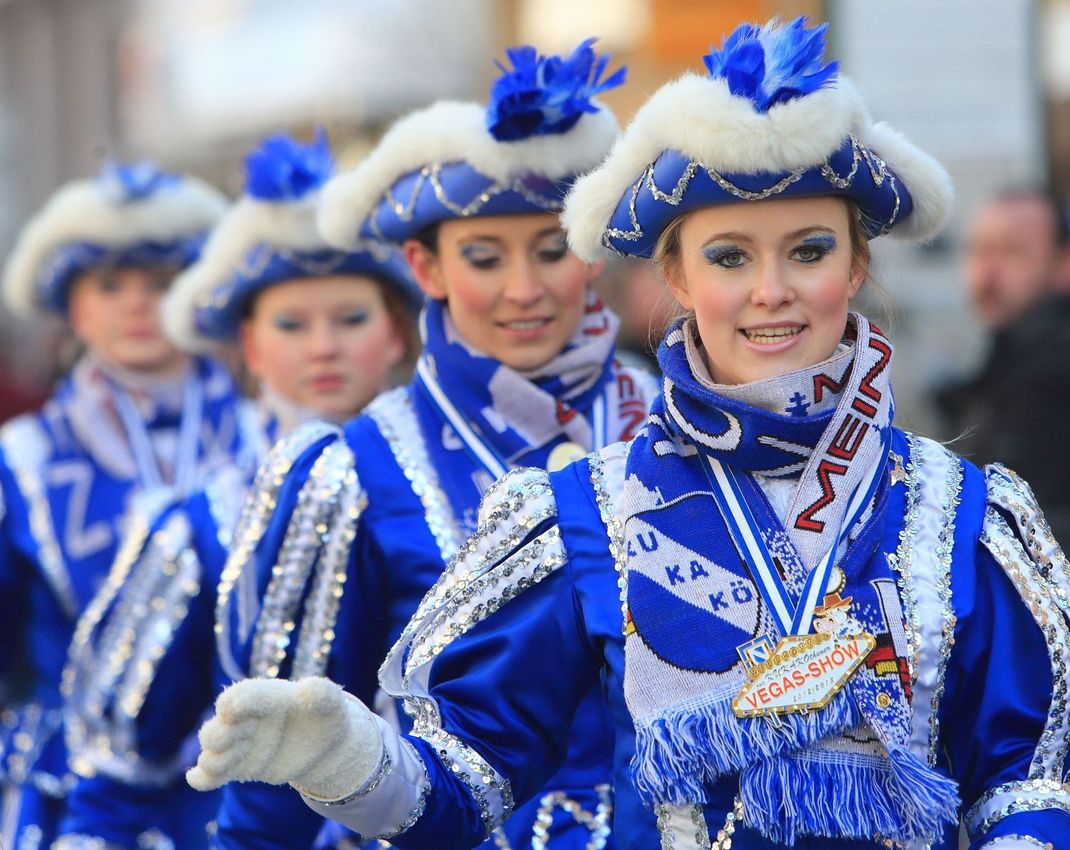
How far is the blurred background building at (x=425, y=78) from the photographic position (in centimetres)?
717

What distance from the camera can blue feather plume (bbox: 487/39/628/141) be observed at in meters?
3.36

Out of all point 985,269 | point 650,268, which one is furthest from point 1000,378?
point 650,268

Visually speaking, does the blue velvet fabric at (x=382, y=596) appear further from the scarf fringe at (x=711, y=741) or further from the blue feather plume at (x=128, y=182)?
the blue feather plume at (x=128, y=182)

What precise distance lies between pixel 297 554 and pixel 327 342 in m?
0.90

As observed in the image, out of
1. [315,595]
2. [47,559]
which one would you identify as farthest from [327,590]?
[47,559]

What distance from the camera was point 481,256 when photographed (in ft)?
11.4

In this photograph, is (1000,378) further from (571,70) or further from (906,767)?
(906,767)

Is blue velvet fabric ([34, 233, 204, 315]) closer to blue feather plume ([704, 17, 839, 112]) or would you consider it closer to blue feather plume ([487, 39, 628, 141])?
blue feather plume ([487, 39, 628, 141])

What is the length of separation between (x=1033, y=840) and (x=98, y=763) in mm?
2538

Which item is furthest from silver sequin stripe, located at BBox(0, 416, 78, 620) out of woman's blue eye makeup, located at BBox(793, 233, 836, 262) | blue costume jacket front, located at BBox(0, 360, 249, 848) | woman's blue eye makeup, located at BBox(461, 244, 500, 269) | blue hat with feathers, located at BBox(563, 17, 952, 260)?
woman's blue eye makeup, located at BBox(793, 233, 836, 262)

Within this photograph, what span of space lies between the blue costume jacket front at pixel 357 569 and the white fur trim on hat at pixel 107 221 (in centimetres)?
186

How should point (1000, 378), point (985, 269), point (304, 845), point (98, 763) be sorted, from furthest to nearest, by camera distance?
point (985, 269)
point (1000, 378)
point (98, 763)
point (304, 845)

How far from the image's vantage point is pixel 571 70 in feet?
11.2

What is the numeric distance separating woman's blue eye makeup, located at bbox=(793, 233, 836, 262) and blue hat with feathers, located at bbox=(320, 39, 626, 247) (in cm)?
91
